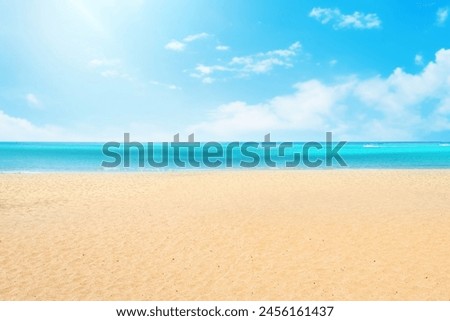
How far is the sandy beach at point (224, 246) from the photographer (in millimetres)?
7258

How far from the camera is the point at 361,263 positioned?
8.55 m

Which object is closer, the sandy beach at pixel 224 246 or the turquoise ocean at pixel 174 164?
the sandy beach at pixel 224 246

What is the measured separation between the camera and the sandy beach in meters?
7.26

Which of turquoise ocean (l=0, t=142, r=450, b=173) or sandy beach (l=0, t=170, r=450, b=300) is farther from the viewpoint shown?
turquoise ocean (l=0, t=142, r=450, b=173)

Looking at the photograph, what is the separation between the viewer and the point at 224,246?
9891 mm

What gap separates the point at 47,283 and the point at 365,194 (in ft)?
54.1

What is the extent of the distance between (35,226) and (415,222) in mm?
14102

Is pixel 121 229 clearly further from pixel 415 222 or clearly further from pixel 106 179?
pixel 106 179

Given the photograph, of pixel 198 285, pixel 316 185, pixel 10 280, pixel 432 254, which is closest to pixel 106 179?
pixel 316 185

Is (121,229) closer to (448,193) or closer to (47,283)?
(47,283)

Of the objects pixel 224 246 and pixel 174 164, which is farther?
pixel 174 164
